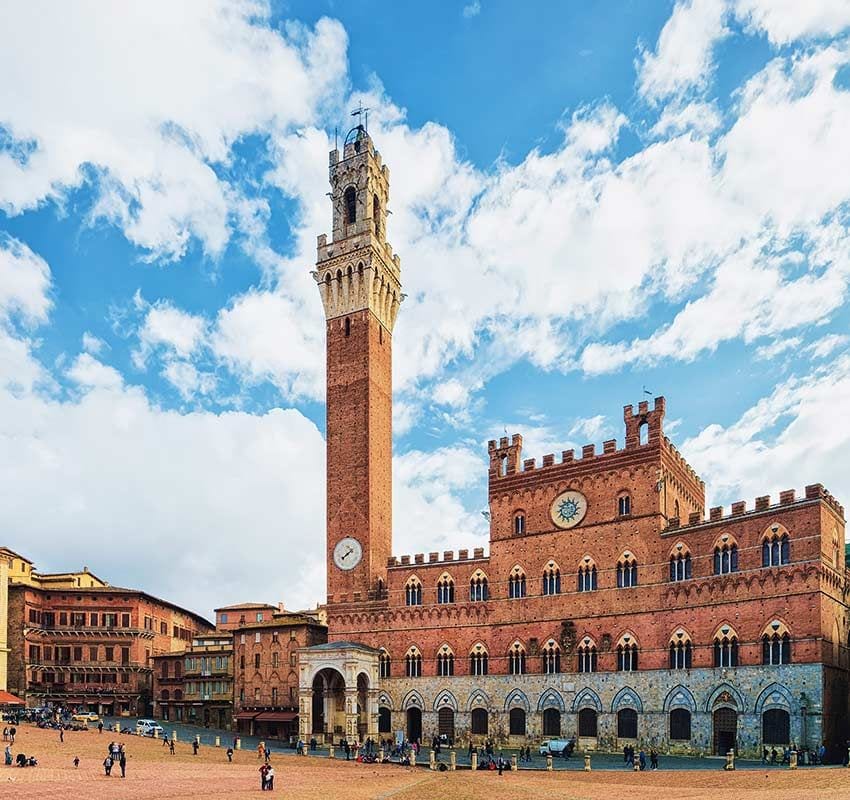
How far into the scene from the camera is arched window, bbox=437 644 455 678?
199 feet

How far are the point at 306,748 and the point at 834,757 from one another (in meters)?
30.6

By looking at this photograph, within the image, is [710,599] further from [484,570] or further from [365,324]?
[365,324]

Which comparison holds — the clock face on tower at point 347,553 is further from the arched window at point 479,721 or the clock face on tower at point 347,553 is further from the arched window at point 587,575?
the arched window at point 587,575

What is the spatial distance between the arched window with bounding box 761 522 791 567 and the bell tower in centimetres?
2842

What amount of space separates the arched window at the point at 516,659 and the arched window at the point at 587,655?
4.13 metres

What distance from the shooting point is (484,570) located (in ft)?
200

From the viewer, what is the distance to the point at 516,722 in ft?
187

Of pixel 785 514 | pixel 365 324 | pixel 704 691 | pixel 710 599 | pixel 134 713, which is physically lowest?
pixel 134 713

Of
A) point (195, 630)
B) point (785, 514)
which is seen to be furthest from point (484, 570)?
point (195, 630)

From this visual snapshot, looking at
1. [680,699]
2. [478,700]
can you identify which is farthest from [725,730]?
[478,700]

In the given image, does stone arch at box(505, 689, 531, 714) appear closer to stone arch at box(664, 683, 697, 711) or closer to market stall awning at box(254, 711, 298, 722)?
stone arch at box(664, 683, 697, 711)

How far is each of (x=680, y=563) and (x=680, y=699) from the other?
7784 mm

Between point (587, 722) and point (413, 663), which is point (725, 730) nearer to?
point (587, 722)

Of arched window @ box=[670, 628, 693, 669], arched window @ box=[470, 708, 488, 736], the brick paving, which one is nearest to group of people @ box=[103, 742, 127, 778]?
the brick paving
